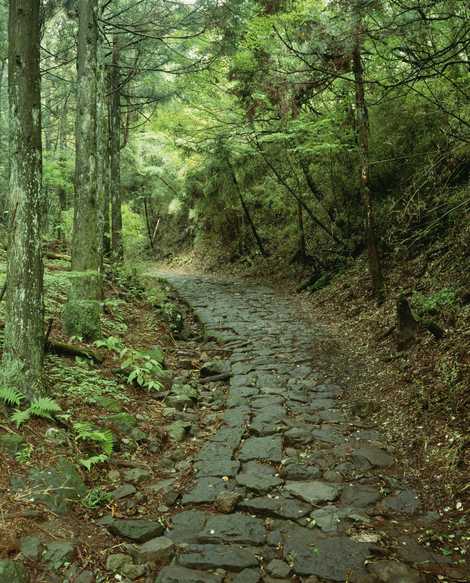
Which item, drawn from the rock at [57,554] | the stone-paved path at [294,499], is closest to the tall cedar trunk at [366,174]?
the stone-paved path at [294,499]

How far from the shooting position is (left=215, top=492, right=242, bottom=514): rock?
3.73 meters

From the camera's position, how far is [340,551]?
3.18m

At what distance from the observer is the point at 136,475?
4191 millimetres

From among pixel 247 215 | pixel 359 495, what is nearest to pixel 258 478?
pixel 359 495

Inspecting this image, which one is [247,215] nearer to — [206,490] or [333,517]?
[206,490]

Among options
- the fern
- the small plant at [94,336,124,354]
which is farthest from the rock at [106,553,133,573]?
the small plant at [94,336,124,354]

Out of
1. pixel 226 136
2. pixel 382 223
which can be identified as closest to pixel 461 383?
pixel 382 223

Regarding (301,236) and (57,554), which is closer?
(57,554)

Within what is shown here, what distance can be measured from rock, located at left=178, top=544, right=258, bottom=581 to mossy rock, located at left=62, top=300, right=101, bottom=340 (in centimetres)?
437

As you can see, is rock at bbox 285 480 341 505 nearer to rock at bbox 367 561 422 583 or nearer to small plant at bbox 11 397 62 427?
rock at bbox 367 561 422 583

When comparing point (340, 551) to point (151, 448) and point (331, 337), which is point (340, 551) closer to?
point (151, 448)

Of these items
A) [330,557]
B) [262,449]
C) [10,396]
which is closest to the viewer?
[330,557]

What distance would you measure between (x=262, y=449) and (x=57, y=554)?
2.31 meters

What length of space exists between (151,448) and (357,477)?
2.07 meters
